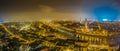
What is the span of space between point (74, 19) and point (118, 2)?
0.67m

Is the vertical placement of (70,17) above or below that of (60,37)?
above

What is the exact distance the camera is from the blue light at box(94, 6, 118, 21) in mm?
2416

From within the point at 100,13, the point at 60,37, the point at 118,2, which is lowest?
the point at 60,37

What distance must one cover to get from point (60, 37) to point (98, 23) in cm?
57

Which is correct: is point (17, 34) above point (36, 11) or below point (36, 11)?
below

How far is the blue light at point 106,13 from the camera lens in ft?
7.93

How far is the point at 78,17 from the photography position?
2453 mm

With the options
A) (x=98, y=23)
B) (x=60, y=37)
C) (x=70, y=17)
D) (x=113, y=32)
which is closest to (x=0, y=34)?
(x=60, y=37)

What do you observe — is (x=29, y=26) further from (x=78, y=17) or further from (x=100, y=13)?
(x=100, y=13)

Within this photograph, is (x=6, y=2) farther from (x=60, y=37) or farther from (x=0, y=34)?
(x=60, y=37)

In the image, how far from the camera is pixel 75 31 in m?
2.40

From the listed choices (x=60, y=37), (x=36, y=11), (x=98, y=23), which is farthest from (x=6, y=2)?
(x=98, y=23)

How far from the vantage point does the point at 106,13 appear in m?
2.42

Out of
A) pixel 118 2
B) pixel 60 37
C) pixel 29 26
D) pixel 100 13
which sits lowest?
pixel 60 37
